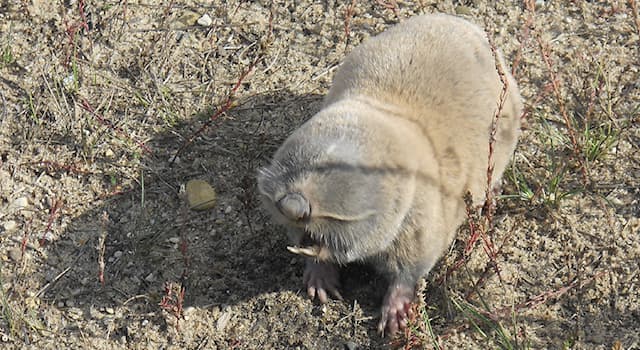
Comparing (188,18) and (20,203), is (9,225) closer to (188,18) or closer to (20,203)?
(20,203)

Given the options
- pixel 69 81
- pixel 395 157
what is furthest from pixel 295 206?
pixel 69 81

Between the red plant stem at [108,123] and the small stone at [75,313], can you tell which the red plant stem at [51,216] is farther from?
the red plant stem at [108,123]

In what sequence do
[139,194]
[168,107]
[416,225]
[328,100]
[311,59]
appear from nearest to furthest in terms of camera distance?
[416,225]
[328,100]
[139,194]
[168,107]
[311,59]

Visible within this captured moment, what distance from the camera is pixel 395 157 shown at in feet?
11.7

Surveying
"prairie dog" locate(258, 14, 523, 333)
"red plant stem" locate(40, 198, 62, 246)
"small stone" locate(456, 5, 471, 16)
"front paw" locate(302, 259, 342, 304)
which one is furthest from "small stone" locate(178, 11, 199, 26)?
"front paw" locate(302, 259, 342, 304)

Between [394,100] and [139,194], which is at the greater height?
[394,100]

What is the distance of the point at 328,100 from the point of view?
440cm

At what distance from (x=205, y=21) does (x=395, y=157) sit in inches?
95.0

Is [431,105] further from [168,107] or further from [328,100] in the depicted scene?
[168,107]

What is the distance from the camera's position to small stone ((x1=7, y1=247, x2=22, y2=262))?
4391 millimetres

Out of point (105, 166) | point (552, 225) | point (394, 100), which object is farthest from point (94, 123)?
point (552, 225)

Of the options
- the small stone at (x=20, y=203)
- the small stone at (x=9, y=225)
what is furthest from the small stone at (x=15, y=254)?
the small stone at (x=20, y=203)

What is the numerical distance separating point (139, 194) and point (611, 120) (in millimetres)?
2767

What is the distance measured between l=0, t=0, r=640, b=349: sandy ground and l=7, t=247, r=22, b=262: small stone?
0.09 ft
